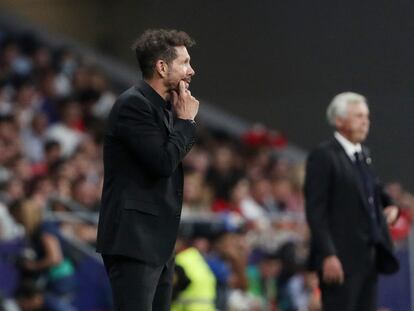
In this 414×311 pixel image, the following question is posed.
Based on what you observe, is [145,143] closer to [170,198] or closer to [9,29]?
[170,198]

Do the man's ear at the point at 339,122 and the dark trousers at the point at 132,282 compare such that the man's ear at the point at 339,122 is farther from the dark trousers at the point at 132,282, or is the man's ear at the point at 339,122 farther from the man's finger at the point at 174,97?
the dark trousers at the point at 132,282

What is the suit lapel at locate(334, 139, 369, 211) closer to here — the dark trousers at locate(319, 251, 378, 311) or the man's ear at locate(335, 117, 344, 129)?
the man's ear at locate(335, 117, 344, 129)

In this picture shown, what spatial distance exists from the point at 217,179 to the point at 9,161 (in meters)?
3.03

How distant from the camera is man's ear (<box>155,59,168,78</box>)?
5.19 m

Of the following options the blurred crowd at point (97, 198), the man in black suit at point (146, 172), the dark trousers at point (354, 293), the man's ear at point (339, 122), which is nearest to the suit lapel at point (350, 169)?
the man's ear at point (339, 122)

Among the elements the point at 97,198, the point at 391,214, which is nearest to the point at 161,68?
the point at 391,214

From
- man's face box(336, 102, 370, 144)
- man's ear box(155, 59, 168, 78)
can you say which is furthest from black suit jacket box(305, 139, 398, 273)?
man's ear box(155, 59, 168, 78)

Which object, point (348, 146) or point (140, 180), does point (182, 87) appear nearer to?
point (140, 180)

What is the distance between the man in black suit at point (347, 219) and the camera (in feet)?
23.6

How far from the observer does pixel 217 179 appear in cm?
1378

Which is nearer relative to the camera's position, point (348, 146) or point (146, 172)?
point (146, 172)

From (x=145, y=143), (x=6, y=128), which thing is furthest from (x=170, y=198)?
(x=6, y=128)

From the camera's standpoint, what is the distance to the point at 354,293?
723 cm

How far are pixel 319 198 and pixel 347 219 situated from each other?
0.23 metres
